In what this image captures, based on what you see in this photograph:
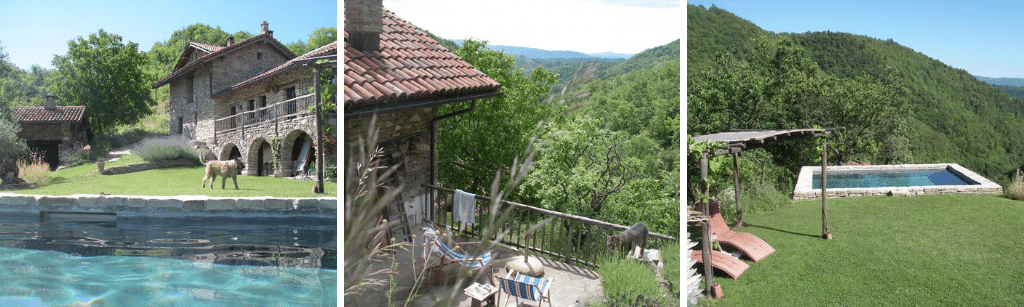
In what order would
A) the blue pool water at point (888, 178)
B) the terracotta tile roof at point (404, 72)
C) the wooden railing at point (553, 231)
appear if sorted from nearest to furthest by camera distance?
the terracotta tile roof at point (404, 72)
the wooden railing at point (553, 231)
the blue pool water at point (888, 178)

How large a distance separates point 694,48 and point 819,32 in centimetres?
668

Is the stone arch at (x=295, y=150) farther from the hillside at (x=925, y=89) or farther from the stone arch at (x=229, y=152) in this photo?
the hillside at (x=925, y=89)

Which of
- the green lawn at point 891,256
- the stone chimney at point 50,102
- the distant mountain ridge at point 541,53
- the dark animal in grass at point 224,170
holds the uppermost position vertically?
the distant mountain ridge at point 541,53

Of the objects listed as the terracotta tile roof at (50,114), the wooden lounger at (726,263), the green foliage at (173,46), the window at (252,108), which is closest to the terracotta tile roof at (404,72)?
the window at (252,108)

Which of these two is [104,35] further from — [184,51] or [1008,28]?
[1008,28]

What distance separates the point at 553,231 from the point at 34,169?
133 inches

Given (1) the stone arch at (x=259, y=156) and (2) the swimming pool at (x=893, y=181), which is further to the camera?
(2) the swimming pool at (x=893, y=181)

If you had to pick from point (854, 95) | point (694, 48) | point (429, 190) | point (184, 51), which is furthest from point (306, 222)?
point (854, 95)

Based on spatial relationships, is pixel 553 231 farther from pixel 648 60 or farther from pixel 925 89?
pixel 925 89

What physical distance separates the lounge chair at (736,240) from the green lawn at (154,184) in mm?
4221

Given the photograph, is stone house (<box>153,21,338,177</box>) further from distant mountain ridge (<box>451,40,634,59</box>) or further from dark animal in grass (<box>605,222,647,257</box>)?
dark animal in grass (<box>605,222,647,257</box>)

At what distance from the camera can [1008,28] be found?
477 inches

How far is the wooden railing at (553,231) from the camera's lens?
3.89 metres

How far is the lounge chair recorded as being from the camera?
620 centimetres
